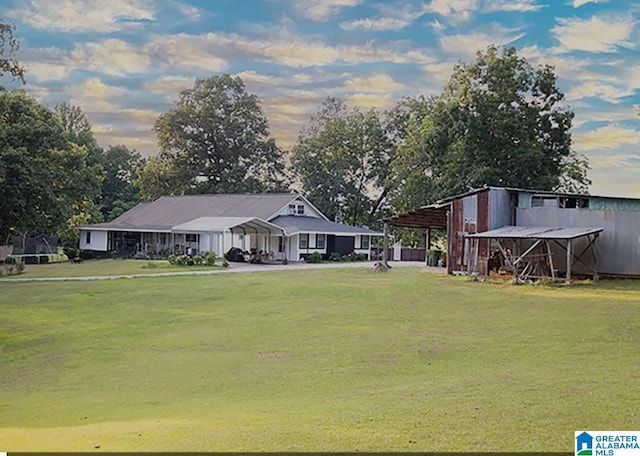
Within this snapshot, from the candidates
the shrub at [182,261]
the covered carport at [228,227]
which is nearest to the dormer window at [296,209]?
the covered carport at [228,227]

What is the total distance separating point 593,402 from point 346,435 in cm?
287

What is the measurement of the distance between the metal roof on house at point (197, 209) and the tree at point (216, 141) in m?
10.8

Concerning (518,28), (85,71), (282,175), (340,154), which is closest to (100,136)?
(282,175)

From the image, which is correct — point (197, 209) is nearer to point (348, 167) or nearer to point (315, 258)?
point (315, 258)

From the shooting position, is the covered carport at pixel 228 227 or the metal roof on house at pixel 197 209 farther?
the metal roof on house at pixel 197 209

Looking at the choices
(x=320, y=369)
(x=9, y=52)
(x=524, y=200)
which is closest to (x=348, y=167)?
(x=524, y=200)

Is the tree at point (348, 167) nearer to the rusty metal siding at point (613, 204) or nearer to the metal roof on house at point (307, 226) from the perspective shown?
the metal roof on house at point (307, 226)

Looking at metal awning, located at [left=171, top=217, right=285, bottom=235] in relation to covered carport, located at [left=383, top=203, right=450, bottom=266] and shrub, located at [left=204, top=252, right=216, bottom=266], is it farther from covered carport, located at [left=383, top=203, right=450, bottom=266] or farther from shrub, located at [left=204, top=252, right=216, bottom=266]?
covered carport, located at [left=383, top=203, right=450, bottom=266]

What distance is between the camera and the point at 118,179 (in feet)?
251

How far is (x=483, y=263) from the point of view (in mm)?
28891

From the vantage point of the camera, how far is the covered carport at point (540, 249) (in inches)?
978

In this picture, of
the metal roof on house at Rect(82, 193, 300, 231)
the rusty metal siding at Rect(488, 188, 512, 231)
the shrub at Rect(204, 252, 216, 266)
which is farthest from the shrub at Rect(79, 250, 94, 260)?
the rusty metal siding at Rect(488, 188, 512, 231)

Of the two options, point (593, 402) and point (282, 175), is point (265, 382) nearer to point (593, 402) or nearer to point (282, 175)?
point (593, 402)

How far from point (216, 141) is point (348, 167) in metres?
12.8
